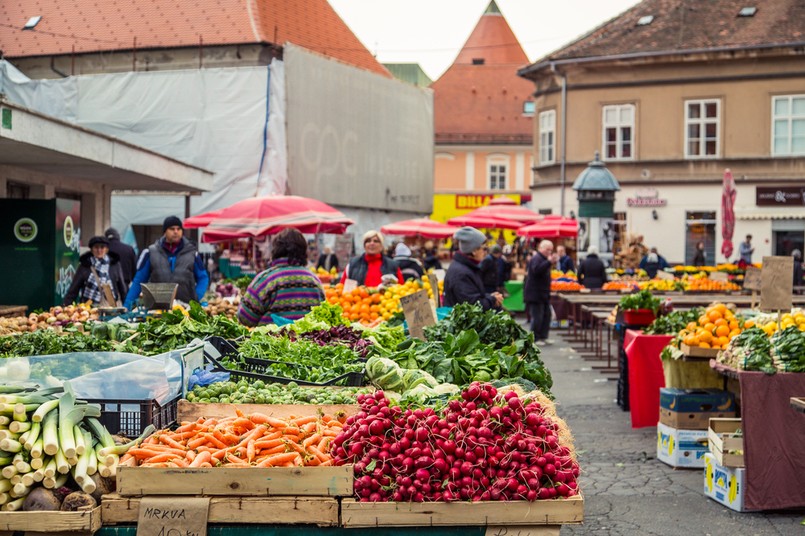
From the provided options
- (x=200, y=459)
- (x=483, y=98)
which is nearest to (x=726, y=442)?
(x=200, y=459)

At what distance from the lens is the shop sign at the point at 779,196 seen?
36719 mm

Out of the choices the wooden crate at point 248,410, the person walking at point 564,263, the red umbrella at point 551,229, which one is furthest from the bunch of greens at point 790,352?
the person walking at point 564,263

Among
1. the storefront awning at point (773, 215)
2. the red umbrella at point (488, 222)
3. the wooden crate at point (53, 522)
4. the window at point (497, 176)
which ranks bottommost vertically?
the wooden crate at point (53, 522)

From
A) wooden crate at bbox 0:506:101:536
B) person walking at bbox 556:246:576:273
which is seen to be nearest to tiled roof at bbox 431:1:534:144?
person walking at bbox 556:246:576:273

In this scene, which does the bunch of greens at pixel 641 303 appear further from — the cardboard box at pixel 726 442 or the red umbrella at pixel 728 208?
the red umbrella at pixel 728 208

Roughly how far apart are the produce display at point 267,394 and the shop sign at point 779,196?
33289 mm

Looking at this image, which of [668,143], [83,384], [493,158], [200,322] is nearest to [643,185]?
[668,143]

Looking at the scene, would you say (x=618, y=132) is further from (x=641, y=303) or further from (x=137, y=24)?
(x=641, y=303)

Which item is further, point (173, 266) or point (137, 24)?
point (137, 24)

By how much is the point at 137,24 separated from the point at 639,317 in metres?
28.7

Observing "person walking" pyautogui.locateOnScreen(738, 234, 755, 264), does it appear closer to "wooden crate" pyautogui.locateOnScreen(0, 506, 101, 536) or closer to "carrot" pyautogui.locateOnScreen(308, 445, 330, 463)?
"carrot" pyautogui.locateOnScreen(308, 445, 330, 463)

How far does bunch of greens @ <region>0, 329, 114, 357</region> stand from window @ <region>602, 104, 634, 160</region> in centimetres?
3272

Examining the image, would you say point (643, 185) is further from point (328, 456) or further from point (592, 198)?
point (328, 456)

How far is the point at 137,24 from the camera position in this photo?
37719 millimetres
